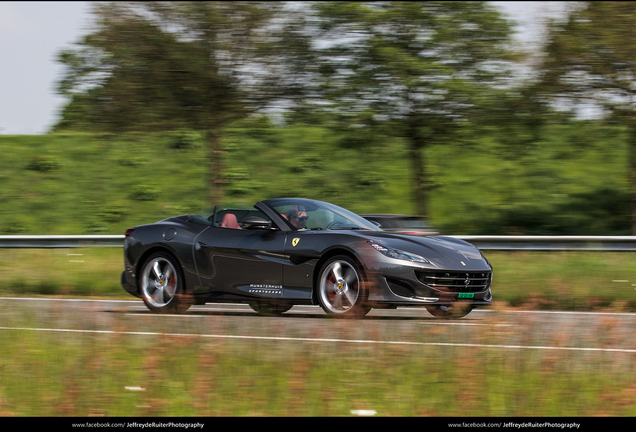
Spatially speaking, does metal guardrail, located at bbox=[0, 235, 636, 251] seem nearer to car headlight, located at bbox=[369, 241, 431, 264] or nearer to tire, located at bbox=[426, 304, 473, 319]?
tire, located at bbox=[426, 304, 473, 319]

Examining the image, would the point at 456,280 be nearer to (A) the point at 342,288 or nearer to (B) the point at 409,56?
(A) the point at 342,288

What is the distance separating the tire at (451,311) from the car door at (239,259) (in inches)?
68.9

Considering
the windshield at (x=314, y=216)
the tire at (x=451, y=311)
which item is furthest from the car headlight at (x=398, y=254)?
the windshield at (x=314, y=216)

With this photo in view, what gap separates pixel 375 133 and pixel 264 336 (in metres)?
10.0

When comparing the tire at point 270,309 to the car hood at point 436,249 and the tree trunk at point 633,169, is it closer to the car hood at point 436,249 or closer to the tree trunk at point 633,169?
the car hood at point 436,249

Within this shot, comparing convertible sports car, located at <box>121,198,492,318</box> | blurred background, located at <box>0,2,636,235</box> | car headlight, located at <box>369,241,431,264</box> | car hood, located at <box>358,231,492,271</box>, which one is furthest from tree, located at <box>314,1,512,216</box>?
car headlight, located at <box>369,241,431,264</box>

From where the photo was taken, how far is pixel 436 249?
8305 millimetres

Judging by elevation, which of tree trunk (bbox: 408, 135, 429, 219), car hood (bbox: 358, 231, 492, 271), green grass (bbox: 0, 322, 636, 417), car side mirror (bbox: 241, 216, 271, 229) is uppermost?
green grass (bbox: 0, 322, 636, 417)

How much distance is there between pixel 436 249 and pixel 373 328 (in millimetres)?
1626

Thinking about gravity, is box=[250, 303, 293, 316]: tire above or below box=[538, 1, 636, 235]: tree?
below

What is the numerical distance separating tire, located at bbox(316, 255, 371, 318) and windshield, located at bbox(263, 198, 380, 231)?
69 cm

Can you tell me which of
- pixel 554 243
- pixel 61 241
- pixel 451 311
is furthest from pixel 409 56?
pixel 451 311

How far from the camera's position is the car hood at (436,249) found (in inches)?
320

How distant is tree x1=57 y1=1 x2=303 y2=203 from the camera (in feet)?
49.3
